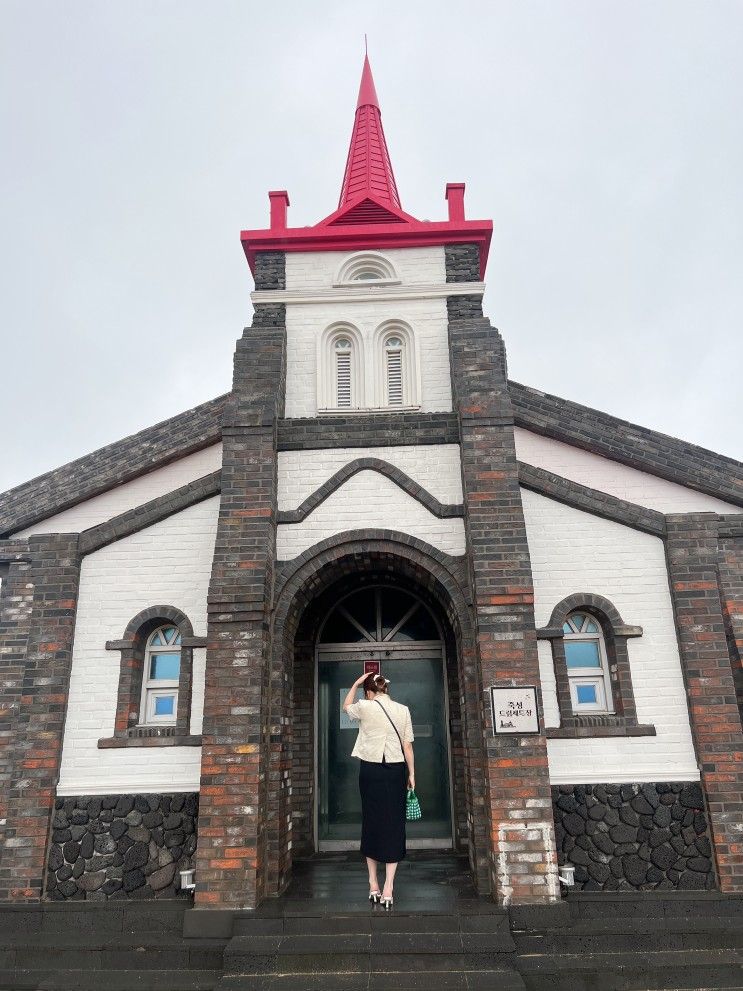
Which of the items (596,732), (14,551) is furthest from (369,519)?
(14,551)

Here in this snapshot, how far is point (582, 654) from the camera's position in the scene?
706cm

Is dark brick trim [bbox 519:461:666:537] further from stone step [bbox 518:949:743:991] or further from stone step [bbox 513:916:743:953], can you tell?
stone step [bbox 518:949:743:991]

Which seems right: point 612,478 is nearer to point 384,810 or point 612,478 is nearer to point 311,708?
point 311,708

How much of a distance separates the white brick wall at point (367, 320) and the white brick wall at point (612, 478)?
1.47 metres

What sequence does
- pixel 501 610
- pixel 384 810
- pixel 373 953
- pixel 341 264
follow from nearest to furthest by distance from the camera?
pixel 373 953
pixel 384 810
pixel 501 610
pixel 341 264

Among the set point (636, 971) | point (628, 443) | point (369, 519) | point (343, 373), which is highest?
point (343, 373)

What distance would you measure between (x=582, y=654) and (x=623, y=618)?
537 millimetres

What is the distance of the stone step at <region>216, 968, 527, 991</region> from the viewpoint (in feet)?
16.3

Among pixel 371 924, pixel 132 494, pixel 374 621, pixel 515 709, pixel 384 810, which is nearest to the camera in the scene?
pixel 371 924

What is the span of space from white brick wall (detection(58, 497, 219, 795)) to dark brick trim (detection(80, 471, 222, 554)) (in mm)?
71

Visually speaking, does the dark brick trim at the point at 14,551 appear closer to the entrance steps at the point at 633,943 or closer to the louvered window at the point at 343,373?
the louvered window at the point at 343,373

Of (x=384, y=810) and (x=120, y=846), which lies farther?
(x=120, y=846)

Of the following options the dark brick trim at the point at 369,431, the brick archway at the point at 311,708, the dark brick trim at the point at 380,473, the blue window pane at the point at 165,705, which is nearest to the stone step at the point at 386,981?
the brick archway at the point at 311,708

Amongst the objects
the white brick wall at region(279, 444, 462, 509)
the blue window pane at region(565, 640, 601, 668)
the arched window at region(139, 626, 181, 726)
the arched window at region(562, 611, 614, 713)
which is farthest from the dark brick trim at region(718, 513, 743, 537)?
the arched window at region(139, 626, 181, 726)
